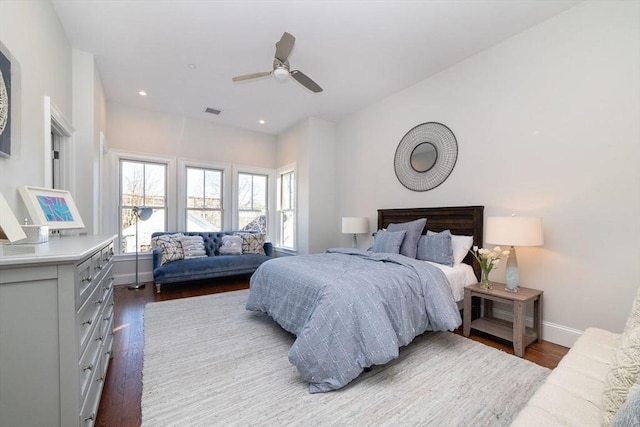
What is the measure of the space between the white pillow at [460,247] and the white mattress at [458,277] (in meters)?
0.09

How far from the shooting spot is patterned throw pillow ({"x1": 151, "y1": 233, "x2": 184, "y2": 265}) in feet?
13.9

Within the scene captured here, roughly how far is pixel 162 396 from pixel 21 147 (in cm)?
193

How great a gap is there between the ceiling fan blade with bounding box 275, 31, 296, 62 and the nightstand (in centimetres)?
290

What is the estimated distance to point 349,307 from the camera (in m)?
1.88

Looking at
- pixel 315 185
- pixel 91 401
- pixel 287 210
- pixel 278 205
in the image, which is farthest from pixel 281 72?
pixel 278 205

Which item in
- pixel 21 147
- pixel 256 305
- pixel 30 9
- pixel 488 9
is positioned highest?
pixel 488 9

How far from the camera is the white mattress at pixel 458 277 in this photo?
8.91 feet

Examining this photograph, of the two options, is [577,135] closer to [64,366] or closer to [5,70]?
[64,366]

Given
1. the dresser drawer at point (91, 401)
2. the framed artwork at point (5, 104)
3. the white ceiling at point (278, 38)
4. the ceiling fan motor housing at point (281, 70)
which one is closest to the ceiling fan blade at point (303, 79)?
the ceiling fan motor housing at point (281, 70)

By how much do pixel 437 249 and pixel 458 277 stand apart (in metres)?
0.37

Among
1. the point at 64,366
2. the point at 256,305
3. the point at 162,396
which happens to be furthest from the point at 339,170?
the point at 64,366

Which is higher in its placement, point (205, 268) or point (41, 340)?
point (41, 340)

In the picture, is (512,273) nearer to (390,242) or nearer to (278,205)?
(390,242)

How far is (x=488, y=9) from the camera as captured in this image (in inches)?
95.7
